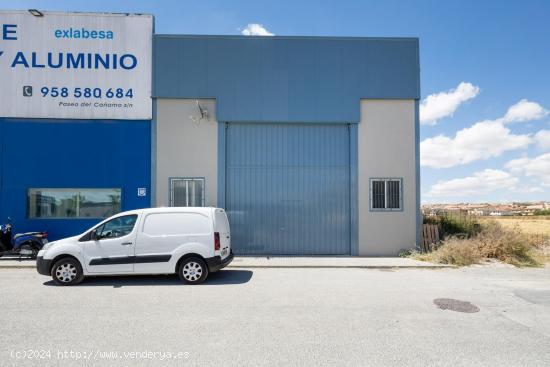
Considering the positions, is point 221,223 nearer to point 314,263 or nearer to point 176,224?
point 176,224

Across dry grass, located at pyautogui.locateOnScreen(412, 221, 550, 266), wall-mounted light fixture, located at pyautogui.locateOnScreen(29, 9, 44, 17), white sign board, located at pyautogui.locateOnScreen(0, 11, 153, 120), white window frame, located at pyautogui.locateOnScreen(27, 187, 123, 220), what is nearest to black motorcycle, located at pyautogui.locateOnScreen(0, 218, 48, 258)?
white window frame, located at pyautogui.locateOnScreen(27, 187, 123, 220)

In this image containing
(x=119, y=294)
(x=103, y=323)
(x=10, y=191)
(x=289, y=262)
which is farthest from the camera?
(x=10, y=191)

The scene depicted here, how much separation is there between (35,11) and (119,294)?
11479 mm

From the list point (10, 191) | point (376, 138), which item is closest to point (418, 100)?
point (376, 138)

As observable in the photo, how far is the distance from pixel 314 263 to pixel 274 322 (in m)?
5.73

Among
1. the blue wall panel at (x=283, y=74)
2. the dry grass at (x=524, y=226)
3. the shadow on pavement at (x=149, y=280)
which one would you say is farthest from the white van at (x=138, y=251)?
the dry grass at (x=524, y=226)

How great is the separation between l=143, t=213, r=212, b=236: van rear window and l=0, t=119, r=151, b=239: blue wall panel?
4.62 m

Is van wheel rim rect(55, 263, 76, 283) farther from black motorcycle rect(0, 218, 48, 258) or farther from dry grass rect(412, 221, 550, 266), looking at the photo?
dry grass rect(412, 221, 550, 266)

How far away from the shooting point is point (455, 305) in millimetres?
6512

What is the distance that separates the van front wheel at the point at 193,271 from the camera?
26.9 feet

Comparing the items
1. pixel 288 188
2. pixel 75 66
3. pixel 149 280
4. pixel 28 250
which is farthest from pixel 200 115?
pixel 28 250

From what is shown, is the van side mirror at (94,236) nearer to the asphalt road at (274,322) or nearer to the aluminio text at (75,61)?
the asphalt road at (274,322)

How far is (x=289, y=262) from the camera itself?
11266 mm

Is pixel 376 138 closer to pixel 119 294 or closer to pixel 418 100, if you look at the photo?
pixel 418 100
